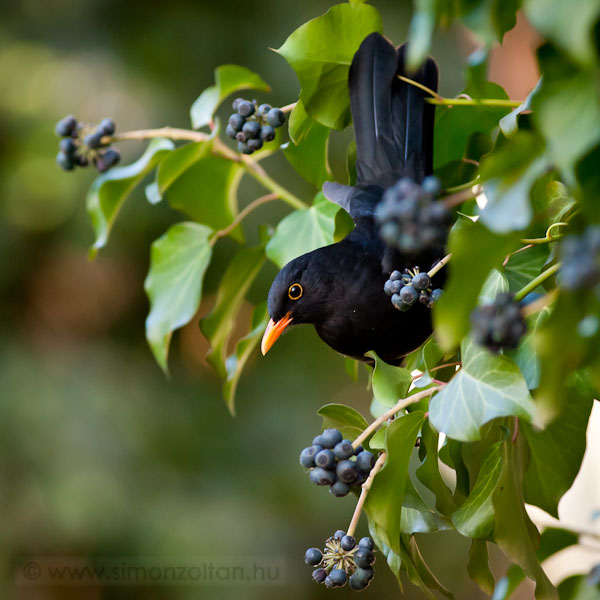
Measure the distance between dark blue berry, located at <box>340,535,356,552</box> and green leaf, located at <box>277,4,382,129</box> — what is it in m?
0.64

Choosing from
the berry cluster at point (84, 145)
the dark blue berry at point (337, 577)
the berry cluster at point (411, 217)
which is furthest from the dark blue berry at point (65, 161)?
the berry cluster at point (411, 217)

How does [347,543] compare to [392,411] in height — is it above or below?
below

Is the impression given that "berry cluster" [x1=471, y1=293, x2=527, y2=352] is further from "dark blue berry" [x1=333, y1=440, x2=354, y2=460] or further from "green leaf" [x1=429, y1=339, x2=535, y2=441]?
"dark blue berry" [x1=333, y1=440, x2=354, y2=460]

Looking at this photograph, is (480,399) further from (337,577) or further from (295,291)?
(295,291)

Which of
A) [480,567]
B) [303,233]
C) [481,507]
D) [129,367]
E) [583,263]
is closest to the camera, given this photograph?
[583,263]

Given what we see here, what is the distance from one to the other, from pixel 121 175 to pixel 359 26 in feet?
1.72

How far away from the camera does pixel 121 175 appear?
4.80ft

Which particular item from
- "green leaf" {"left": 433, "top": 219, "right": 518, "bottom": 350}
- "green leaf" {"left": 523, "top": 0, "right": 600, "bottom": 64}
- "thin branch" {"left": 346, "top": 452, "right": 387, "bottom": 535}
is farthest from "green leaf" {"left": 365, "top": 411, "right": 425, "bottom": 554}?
"green leaf" {"left": 523, "top": 0, "right": 600, "bottom": 64}

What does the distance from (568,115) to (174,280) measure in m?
1.05

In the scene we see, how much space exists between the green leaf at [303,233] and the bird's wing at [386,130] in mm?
36

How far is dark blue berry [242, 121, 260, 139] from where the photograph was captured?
1257 millimetres

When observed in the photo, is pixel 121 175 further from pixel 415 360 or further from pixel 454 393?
pixel 454 393

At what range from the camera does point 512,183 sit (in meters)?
0.55

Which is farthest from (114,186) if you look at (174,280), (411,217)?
(411,217)
